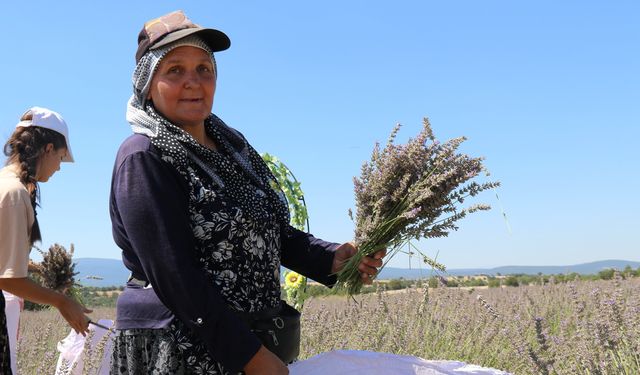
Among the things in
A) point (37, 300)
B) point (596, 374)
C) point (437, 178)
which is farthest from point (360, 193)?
point (37, 300)

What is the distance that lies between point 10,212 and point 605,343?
89.8 inches

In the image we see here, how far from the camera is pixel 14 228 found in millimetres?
2758

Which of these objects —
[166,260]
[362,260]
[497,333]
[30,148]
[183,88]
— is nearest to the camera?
[166,260]

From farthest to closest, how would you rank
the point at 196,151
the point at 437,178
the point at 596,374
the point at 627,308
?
the point at 627,308
the point at 596,374
the point at 437,178
the point at 196,151

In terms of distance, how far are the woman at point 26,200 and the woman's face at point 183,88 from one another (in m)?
1.01

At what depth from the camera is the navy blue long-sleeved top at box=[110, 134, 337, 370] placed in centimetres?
184

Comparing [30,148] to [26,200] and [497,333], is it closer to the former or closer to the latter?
[26,200]

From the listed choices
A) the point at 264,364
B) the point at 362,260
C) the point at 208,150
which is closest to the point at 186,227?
the point at 208,150

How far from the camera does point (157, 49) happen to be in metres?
2.09

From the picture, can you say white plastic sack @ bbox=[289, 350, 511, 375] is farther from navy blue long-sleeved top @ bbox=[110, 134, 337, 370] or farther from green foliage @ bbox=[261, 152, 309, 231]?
green foliage @ bbox=[261, 152, 309, 231]

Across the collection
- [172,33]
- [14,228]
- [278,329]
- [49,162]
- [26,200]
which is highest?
[172,33]

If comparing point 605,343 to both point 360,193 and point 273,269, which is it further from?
point 273,269

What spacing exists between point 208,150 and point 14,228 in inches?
43.5

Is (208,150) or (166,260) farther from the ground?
(208,150)
